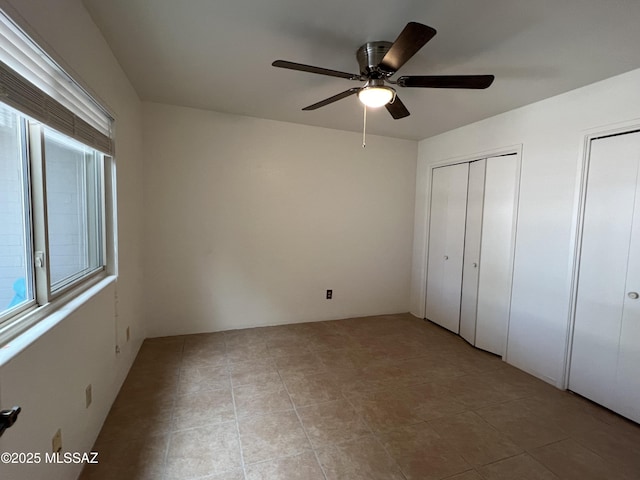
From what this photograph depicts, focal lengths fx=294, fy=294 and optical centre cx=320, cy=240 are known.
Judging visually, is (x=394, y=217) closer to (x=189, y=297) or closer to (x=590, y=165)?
(x=590, y=165)

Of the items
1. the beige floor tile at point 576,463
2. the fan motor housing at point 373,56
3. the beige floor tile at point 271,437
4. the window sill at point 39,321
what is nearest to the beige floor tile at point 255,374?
the beige floor tile at point 271,437

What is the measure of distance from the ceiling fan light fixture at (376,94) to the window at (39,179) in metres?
1.56

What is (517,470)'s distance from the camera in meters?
1.67

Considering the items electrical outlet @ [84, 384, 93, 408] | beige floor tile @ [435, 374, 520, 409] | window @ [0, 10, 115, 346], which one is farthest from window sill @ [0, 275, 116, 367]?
beige floor tile @ [435, 374, 520, 409]

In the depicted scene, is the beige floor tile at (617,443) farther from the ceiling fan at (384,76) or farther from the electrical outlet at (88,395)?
the electrical outlet at (88,395)

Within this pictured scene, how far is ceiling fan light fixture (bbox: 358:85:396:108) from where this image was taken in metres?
1.81

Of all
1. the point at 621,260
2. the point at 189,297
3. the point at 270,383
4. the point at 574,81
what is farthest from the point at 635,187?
the point at 189,297

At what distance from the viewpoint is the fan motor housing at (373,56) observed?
1787mm

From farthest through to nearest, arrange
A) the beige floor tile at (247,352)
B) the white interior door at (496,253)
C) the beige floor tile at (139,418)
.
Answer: the white interior door at (496,253), the beige floor tile at (247,352), the beige floor tile at (139,418)

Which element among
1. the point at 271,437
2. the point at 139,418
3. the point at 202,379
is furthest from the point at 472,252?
the point at 139,418

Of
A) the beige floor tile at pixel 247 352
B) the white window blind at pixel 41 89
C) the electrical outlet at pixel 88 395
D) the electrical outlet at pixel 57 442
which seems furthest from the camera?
the beige floor tile at pixel 247 352

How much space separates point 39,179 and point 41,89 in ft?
1.24

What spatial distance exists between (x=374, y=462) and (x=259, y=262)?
2330 mm

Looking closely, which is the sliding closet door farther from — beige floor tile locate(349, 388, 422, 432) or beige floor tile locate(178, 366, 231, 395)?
beige floor tile locate(178, 366, 231, 395)
